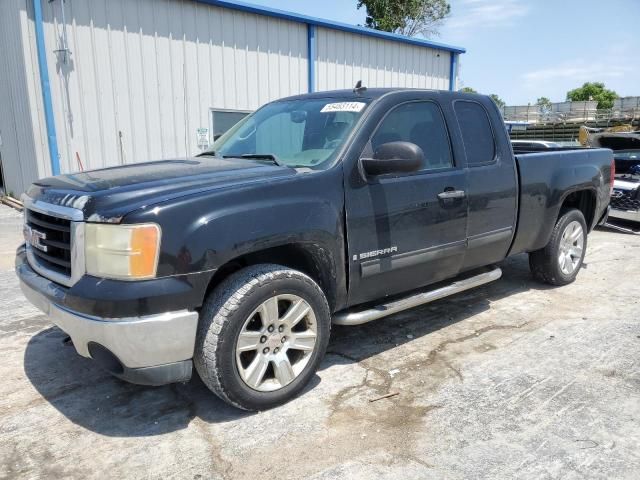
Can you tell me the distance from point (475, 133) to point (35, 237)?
3318 mm

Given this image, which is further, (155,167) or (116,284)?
(155,167)

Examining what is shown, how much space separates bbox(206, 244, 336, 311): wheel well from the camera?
10.2 feet

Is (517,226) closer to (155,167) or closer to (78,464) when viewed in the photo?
(155,167)

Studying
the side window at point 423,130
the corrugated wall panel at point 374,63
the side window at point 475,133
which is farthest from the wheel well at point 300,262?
the corrugated wall panel at point 374,63

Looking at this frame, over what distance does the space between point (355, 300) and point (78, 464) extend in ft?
6.06

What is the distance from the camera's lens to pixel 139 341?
2578 millimetres

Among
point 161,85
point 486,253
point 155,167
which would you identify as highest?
point 161,85

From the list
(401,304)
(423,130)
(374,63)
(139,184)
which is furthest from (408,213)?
(374,63)

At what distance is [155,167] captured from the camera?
11.6ft

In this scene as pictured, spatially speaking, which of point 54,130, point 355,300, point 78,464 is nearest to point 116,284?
point 78,464

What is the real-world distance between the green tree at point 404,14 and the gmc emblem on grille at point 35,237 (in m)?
29.5

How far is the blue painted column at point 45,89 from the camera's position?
8.94 metres

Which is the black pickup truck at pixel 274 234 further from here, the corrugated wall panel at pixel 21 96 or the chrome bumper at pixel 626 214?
the corrugated wall panel at pixel 21 96

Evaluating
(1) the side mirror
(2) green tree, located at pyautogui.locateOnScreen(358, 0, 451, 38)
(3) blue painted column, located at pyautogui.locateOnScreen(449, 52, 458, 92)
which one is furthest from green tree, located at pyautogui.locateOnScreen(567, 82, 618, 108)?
(1) the side mirror
